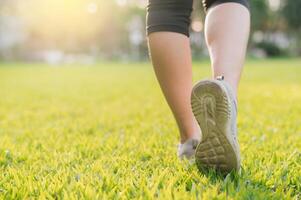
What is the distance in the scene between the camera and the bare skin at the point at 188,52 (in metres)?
1.91

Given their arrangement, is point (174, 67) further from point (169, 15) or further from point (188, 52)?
point (169, 15)

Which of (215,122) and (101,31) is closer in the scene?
(215,122)

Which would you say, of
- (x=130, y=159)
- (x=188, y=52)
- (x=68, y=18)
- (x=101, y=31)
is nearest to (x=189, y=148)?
(x=130, y=159)

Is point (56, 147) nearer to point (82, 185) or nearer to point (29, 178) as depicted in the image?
point (29, 178)

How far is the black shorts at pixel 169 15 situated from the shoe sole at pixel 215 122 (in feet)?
1.32

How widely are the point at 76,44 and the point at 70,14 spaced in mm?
5770

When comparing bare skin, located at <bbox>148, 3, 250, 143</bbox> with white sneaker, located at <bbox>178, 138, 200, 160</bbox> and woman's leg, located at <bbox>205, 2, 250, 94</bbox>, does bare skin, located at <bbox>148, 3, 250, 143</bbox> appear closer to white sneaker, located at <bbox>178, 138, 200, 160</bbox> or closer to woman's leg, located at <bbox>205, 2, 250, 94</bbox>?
woman's leg, located at <bbox>205, 2, 250, 94</bbox>

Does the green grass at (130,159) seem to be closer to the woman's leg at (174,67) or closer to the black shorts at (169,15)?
the woman's leg at (174,67)

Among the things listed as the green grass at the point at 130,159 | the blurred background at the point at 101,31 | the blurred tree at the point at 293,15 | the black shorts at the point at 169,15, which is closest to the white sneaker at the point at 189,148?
the green grass at the point at 130,159

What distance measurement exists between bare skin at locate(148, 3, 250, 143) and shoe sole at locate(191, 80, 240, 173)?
241mm

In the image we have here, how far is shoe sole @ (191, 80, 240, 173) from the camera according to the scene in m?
1.64

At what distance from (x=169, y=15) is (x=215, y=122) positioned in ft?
1.80

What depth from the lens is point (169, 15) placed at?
77.9 inches

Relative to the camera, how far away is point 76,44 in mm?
50750
